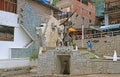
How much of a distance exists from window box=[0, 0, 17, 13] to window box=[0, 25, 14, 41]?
2.02 metres

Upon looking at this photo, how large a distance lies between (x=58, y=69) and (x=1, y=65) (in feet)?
18.2

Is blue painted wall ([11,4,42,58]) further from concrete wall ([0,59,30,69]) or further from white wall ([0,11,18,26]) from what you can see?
concrete wall ([0,59,30,69])

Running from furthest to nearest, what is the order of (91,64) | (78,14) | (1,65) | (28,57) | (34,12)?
1. (78,14)
2. (34,12)
3. (28,57)
4. (1,65)
5. (91,64)

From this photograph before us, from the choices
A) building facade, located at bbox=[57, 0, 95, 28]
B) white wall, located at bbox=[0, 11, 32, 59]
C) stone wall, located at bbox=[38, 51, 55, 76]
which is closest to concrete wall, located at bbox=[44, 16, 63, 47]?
white wall, located at bbox=[0, 11, 32, 59]

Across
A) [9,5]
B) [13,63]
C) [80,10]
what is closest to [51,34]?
[13,63]

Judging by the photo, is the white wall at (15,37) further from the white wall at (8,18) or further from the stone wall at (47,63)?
the stone wall at (47,63)

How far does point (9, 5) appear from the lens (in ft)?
81.6

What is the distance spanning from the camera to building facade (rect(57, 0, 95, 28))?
4584 centimetres

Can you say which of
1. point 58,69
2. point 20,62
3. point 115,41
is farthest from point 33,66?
point 115,41

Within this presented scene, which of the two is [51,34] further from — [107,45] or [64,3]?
[64,3]

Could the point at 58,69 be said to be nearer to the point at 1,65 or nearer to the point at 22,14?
the point at 1,65

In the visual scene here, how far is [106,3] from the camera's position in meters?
40.7

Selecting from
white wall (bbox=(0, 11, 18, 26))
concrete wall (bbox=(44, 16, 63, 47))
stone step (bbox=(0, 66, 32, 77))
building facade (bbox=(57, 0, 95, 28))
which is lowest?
stone step (bbox=(0, 66, 32, 77))

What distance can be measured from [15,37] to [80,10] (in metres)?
25.1
